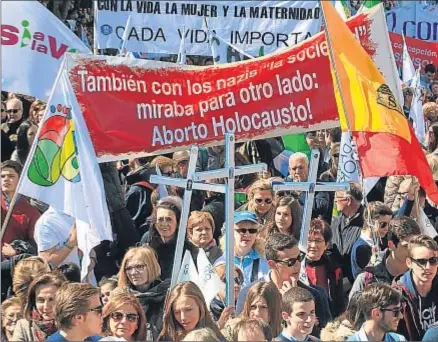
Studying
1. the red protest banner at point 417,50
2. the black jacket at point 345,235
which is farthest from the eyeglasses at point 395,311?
the red protest banner at point 417,50

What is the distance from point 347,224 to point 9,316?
291 centimetres

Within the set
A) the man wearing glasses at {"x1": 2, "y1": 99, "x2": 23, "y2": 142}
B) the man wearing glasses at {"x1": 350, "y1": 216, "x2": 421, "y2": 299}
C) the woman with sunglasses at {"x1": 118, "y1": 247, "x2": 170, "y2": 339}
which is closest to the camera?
the woman with sunglasses at {"x1": 118, "y1": 247, "x2": 170, "y2": 339}

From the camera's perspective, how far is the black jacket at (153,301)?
6660 mm

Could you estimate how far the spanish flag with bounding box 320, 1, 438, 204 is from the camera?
708cm

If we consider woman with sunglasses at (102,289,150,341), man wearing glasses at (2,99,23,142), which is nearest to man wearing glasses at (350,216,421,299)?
woman with sunglasses at (102,289,150,341)

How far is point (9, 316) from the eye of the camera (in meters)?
6.00

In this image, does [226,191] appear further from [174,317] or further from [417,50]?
[417,50]

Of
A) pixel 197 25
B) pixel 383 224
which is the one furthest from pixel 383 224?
pixel 197 25

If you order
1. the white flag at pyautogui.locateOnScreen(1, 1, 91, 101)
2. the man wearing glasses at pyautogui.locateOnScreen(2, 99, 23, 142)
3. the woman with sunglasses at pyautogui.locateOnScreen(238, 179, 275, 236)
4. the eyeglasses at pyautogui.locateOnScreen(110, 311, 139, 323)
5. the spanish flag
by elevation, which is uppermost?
the white flag at pyautogui.locateOnScreen(1, 1, 91, 101)

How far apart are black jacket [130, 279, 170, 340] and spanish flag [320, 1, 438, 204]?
134 cm

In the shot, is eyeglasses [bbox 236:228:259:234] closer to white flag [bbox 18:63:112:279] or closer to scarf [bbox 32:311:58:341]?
white flag [bbox 18:63:112:279]

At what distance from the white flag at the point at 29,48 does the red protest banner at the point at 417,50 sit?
4939 millimetres

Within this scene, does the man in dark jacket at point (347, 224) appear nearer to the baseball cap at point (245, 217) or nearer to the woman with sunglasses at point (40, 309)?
the baseball cap at point (245, 217)

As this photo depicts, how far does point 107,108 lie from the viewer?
7469 mm
